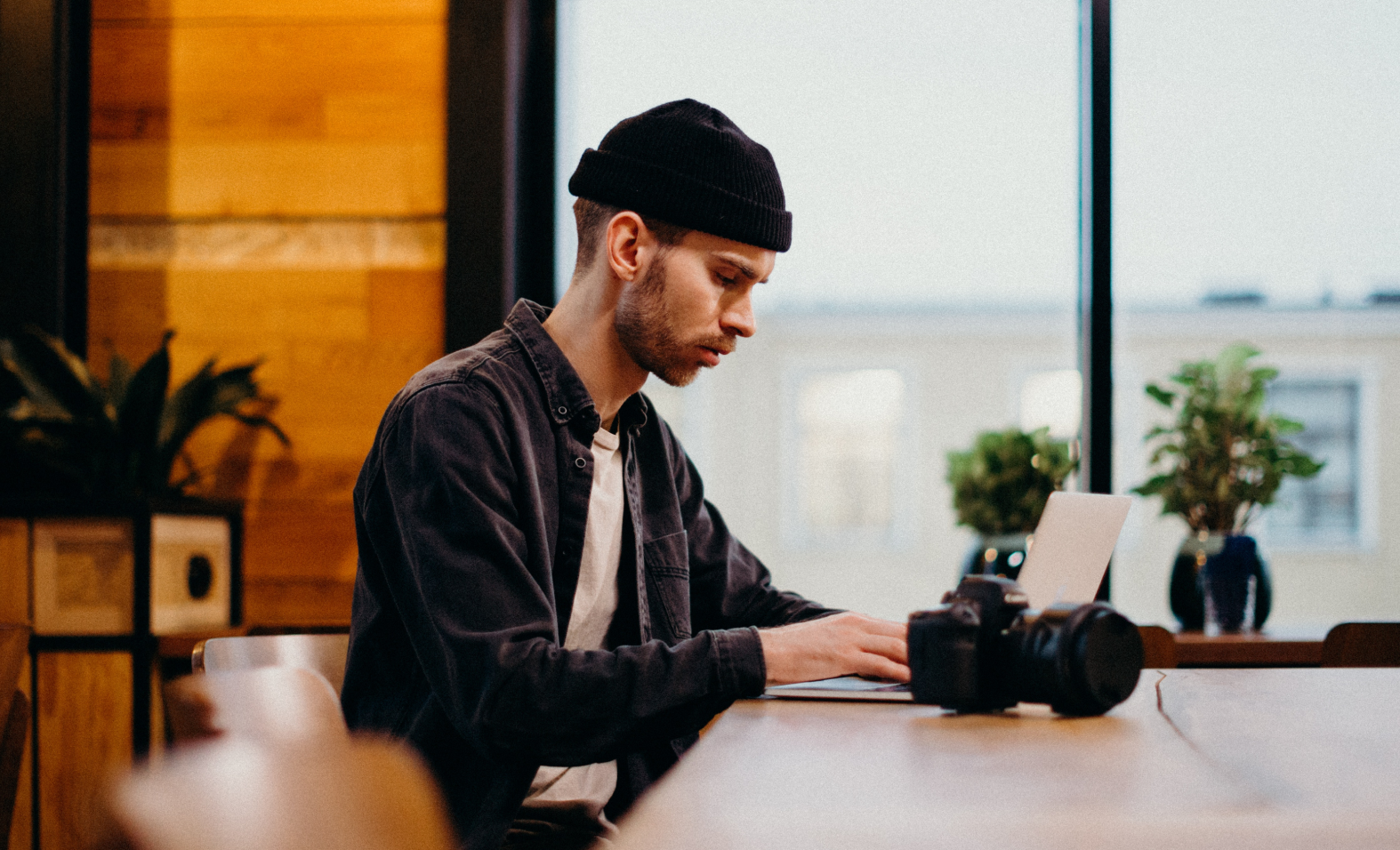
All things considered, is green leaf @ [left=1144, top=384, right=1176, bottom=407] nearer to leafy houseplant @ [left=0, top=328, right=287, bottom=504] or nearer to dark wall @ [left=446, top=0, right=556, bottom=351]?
dark wall @ [left=446, top=0, right=556, bottom=351]

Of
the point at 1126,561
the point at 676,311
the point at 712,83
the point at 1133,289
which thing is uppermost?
the point at 712,83

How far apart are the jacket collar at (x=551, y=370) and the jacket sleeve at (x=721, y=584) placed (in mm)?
269

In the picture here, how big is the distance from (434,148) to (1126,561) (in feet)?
6.25

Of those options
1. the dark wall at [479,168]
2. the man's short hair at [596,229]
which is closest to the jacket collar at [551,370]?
the man's short hair at [596,229]

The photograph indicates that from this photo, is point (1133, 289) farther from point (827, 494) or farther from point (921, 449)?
point (827, 494)

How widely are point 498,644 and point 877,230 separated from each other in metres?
1.93

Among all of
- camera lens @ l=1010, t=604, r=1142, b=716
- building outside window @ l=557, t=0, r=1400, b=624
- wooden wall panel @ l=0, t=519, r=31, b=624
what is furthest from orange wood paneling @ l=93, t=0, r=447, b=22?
camera lens @ l=1010, t=604, r=1142, b=716

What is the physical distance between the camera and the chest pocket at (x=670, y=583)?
1.45 metres

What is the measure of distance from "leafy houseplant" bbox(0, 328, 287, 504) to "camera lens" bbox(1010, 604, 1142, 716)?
173cm

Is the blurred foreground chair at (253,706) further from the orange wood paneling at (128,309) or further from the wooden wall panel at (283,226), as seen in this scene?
the orange wood paneling at (128,309)

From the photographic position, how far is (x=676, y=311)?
142 centimetres

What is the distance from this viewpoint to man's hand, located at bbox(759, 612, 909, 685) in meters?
1.08

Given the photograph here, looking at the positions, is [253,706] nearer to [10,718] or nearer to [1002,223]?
[10,718]

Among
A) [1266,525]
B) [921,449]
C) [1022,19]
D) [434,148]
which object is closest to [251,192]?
[434,148]
